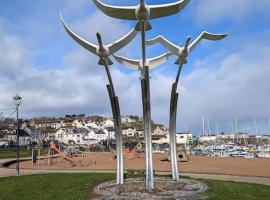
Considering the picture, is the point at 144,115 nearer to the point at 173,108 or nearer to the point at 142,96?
the point at 142,96

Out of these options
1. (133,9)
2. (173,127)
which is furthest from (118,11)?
(173,127)

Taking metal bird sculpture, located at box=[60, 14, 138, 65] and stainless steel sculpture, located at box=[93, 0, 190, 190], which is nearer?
stainless steel sculpture, located at box=[93, 0, 190, 190]

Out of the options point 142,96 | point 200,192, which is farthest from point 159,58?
point 200,192

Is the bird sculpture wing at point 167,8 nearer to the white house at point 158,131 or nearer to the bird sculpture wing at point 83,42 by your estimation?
the bird sculpture wing at point 83,42

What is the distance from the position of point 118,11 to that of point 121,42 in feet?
7.07

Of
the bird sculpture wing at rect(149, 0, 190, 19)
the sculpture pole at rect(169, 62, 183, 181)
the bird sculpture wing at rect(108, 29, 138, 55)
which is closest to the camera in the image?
the bird sculpture wing at rect(149, 0, 190, 19)

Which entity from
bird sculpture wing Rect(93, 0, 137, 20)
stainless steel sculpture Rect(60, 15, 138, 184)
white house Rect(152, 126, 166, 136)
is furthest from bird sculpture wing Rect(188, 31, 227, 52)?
white house Rect(152, 126, 166, 136)

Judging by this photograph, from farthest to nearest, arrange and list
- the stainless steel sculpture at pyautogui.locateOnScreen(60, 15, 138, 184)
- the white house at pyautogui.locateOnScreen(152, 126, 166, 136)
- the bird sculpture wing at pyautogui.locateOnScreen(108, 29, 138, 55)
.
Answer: the white house at pyautogui.locateOnScreen(152, 126, 166, 136)
the bird sculpture wing at pyautogui.locateOnScreen(108, 29, 138, 55)
the stainless steel sculpture at pyautogui.locateOnScreen(60, 15, 138, 184)

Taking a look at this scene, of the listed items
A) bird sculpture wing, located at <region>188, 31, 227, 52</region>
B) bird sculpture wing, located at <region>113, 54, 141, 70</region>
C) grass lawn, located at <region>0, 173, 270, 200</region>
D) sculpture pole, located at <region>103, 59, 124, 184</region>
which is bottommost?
grass lawn, located at <region>0, 173, 270, 200</region>

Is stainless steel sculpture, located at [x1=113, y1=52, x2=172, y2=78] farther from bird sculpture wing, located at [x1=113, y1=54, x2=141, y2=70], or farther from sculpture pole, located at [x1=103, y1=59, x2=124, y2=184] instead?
sculpture pole, located at [x1=103, y1=59, x2=124, y2=184]

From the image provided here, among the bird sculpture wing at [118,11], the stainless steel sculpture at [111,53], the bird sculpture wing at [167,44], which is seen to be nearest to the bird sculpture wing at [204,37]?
the bird sculpture wing at [167,44]

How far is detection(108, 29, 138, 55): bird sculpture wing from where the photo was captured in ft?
47.8

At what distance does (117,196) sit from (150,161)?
74.2 inches

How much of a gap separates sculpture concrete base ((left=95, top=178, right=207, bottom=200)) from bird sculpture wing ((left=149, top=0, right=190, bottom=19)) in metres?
6.18
